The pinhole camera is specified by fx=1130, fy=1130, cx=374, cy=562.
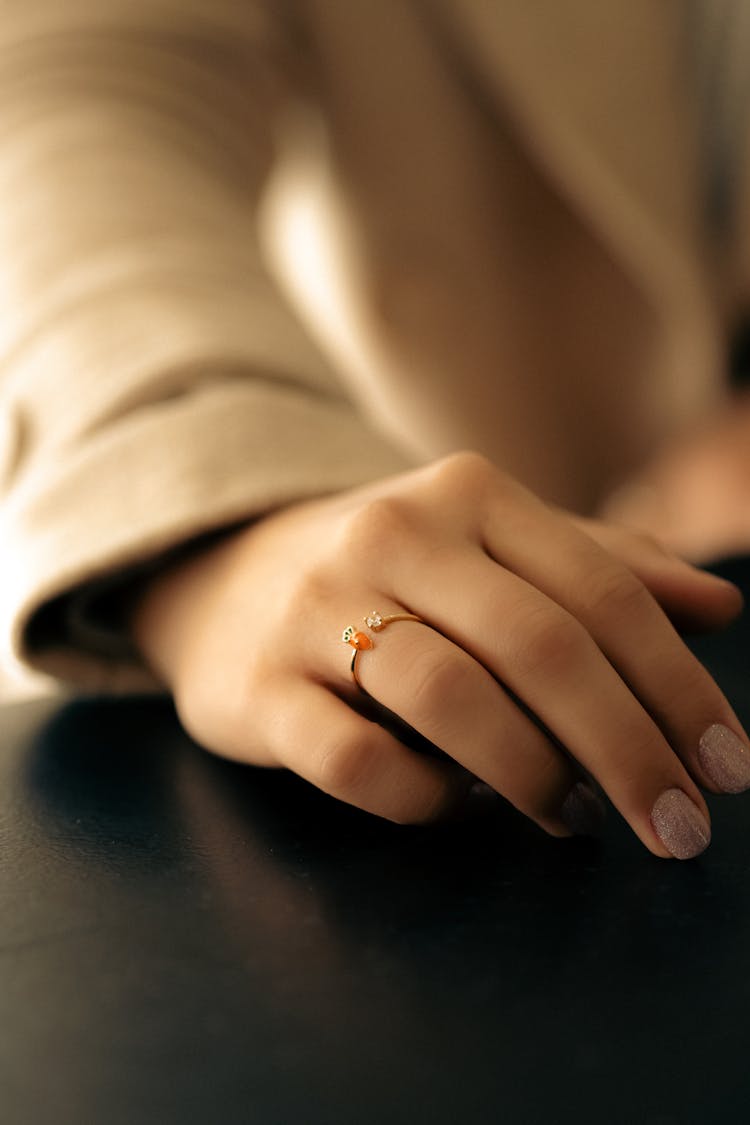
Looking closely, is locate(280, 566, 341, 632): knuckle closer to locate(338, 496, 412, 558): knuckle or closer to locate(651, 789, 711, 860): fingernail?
locate(338, 496, 412, 558): knuckle

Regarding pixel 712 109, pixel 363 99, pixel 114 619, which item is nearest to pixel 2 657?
pixel 114 619

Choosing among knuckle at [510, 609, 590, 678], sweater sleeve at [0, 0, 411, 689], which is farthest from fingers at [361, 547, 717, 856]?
sweater sleeve at [0, 0, 411, 689]

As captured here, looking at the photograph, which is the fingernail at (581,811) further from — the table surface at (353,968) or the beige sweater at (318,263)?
the beige sweater at (318,263)

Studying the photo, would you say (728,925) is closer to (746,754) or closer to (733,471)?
(746,754)

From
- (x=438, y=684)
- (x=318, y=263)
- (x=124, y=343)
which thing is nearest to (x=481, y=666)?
(x=438, y=684)

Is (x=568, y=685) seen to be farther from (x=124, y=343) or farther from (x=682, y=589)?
(x=124, y=343)

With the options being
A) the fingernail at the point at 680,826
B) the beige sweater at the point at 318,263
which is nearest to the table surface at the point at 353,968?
the fingernail at the point at 680,826
